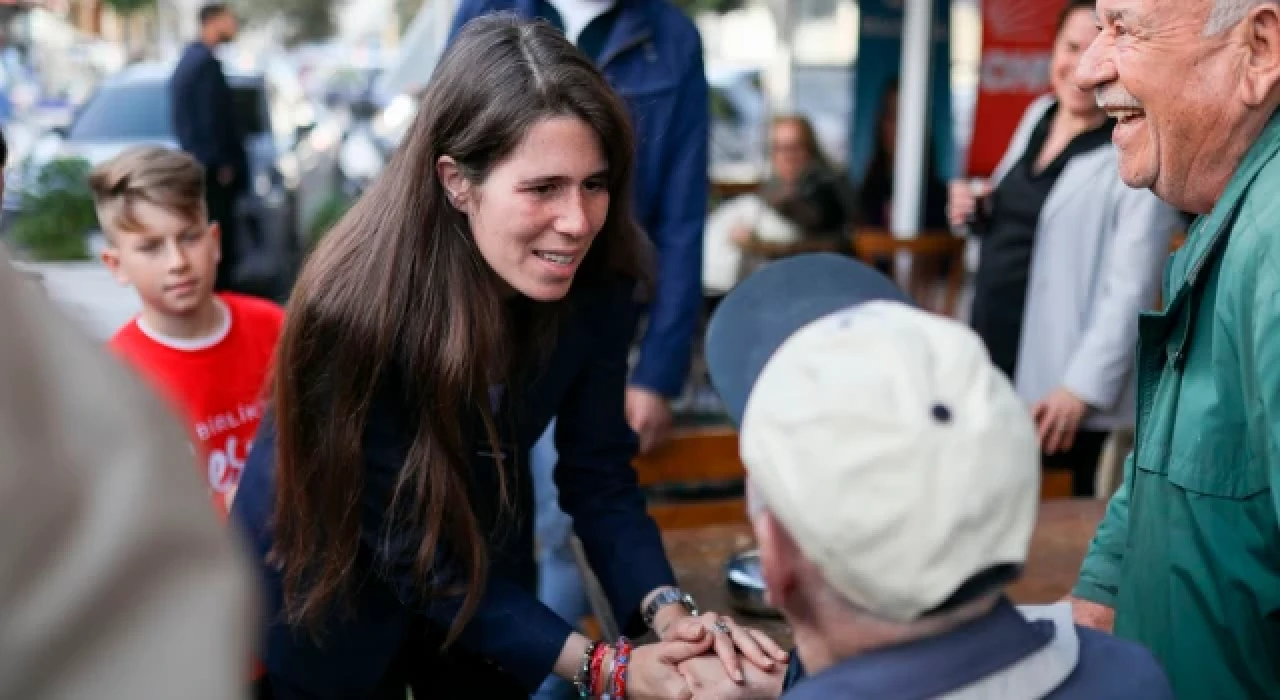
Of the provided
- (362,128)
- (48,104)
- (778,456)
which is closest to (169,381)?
(778,456)

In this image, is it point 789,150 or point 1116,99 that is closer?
point 1116,99

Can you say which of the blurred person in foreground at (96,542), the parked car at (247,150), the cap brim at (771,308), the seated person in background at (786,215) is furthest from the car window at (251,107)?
the blurred person in foreground at (96,542)

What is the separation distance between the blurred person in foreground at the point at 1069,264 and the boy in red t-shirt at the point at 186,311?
201 cm

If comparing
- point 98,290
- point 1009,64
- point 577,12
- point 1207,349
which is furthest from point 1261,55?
point 98,290

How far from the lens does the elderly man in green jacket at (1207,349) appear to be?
1.66 metres

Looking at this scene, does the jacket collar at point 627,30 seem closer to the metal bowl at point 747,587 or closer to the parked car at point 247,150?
the metal bowl at point 747,587

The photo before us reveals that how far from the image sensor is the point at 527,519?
2.66m

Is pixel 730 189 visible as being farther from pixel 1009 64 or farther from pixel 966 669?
pixel 966 669

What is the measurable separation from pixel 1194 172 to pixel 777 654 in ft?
2.95

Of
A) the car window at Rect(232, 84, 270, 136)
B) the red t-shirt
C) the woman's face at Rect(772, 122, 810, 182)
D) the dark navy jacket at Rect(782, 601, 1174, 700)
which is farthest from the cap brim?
the car window at Rect(232, 84, 270, 136)

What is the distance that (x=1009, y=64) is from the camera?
6711mm

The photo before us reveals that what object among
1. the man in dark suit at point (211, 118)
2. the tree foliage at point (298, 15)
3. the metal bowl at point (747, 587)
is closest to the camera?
the metal bowl at point (747, 587)

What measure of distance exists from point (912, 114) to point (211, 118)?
15.5 ft

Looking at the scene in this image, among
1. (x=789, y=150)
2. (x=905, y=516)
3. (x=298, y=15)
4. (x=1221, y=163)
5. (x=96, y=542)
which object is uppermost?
(x=96, y=542)
